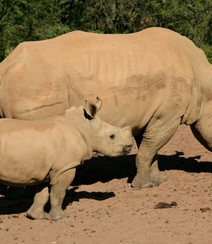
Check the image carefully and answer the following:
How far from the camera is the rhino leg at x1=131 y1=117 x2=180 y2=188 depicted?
10.6 metres

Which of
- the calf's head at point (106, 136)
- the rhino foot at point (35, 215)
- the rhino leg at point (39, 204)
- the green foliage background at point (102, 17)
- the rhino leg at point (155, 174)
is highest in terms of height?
the calf's head at point (106, 136)

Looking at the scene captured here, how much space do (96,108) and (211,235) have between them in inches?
81.4

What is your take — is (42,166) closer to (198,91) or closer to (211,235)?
(211,235)

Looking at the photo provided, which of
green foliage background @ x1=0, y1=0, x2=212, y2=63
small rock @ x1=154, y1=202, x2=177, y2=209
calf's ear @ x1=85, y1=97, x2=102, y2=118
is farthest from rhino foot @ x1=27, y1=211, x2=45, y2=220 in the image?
green foliage background @ x1=0, y1=0, x2=212, y2=63

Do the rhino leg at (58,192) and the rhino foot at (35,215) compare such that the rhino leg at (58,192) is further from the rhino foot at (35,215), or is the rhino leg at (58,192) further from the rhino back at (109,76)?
the rhino back at (109,76)

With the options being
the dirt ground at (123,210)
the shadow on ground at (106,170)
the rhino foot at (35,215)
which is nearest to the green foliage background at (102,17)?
the shadow on ground at (106,170)

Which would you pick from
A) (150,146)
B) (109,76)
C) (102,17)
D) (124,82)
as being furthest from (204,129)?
(102,17)

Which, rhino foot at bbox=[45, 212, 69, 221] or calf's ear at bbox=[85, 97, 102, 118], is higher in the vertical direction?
calf's ear at bbox=[85, 97, 102, 118]

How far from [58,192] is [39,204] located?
0.98 feet

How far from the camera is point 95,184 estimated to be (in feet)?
36.3

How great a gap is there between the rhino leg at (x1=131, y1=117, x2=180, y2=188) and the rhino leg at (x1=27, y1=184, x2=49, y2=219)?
2092mm

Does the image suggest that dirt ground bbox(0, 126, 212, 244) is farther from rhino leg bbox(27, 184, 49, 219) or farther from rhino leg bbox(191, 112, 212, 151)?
rhino leg bbox(191, 112, 212, 151)

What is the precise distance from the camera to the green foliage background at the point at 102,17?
19.3 m

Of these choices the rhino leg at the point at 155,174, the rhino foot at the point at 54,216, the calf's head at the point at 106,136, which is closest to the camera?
the rhino foot at the point at 54,216
